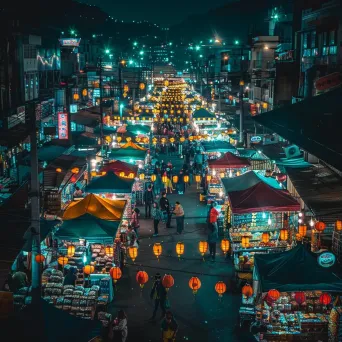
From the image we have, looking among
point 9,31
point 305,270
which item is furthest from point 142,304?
point 9,31

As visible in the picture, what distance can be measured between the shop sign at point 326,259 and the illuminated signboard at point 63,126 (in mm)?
21074

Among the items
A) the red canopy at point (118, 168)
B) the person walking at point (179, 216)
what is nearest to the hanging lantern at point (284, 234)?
the person walking at point (179, 216)

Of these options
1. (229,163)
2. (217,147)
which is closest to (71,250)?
(229,163)

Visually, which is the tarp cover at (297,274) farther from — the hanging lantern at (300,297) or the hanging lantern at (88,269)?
the hanging lantern at (88,269)

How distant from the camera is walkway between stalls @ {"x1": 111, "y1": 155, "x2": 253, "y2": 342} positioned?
43.2ft

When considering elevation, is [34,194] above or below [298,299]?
above

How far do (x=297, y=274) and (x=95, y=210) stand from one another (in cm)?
716

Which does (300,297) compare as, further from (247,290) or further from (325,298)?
(247,290)

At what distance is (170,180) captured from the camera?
29.3 m

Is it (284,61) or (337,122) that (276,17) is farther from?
(337,122)

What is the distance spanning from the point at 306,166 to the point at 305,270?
11158 millimetres

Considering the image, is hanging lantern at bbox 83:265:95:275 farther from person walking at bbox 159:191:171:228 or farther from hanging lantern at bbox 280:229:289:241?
person walking at bbox 159:191:171:228

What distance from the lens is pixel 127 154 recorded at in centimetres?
2938

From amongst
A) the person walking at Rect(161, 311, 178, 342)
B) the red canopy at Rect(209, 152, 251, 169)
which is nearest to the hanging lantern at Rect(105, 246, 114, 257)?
the person walking at Rect(161, 311, 178, 342)
